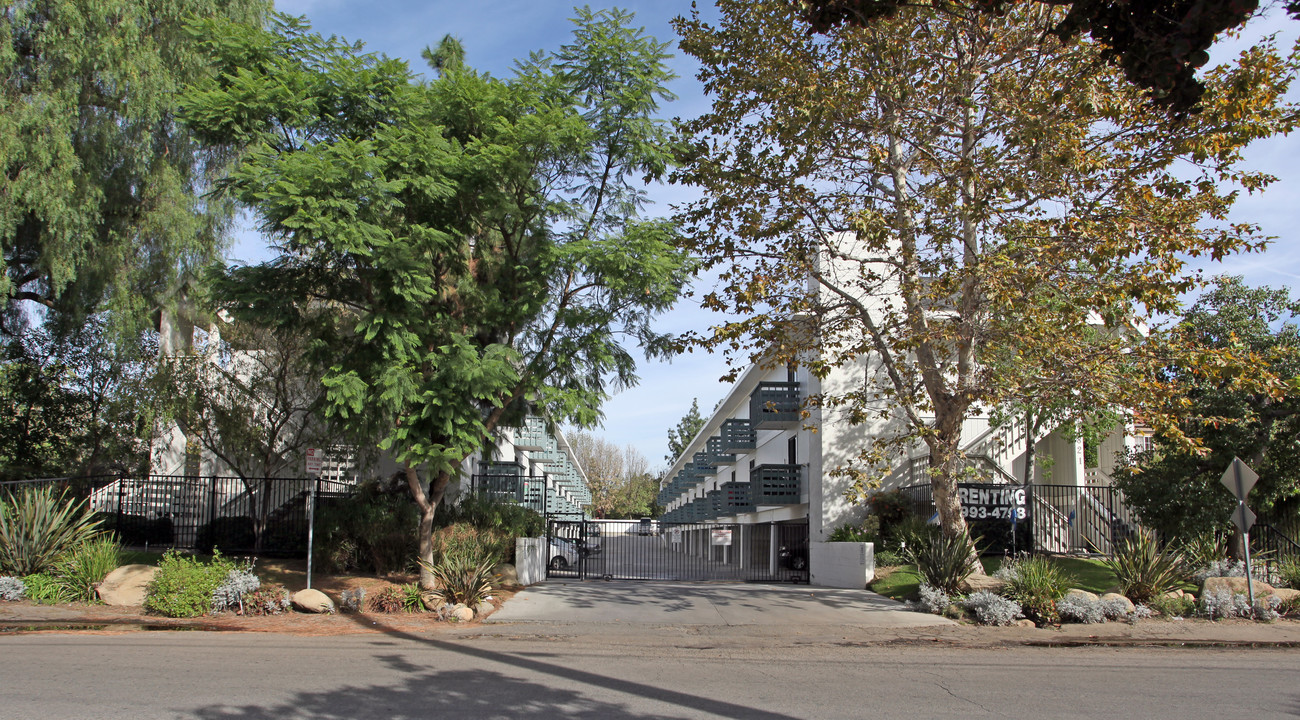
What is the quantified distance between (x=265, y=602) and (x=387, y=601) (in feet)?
6.03

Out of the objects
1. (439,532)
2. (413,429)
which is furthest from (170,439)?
(413,429)

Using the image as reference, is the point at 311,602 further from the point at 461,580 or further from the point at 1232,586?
the point at 1232,586

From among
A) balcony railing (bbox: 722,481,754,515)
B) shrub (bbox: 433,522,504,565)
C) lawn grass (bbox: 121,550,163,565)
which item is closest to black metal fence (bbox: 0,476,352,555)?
lawn grass (bbox: 121,550,163,565)

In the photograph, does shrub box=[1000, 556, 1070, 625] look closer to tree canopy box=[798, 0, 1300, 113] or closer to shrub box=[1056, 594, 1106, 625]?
shrub box=[1056, 594, 1106, 625]

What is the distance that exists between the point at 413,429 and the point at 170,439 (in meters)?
12.1

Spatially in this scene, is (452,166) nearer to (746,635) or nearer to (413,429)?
(413,429)

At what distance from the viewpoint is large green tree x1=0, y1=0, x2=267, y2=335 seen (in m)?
16.8

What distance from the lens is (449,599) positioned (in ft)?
45.5

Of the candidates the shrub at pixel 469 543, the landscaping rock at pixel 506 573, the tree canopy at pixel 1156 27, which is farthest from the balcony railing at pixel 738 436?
the tree canopy at pixel 1156 27

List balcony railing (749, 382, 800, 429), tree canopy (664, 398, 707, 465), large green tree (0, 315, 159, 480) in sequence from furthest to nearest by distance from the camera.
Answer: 1. tree canopy (664, 398, 707, 465)
2. balcony railing (749, 382, 800, 429)
3. large green tree (0, 315, 159, 480)

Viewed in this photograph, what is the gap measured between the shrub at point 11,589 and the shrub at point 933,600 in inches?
595

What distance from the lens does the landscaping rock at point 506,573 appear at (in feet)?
56.4

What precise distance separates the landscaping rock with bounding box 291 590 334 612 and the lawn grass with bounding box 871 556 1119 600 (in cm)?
1055

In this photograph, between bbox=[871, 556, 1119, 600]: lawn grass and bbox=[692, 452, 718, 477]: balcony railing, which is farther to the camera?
bbox=[692, 452, 718, 477]: balcony railing
